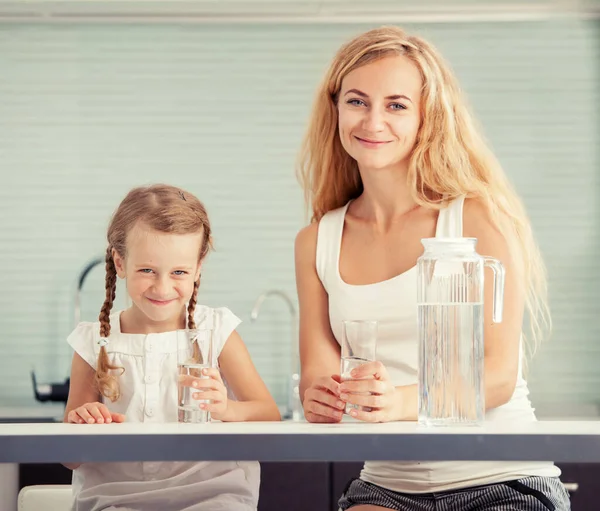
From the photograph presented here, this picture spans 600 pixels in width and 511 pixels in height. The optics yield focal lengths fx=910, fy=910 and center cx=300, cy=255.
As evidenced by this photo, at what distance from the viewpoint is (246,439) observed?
986mm

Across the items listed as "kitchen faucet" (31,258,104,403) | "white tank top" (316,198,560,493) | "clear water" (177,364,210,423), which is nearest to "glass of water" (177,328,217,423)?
"clear water" (177,364,210,423)

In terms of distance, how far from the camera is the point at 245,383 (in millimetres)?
1776

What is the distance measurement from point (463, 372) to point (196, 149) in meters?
2.87

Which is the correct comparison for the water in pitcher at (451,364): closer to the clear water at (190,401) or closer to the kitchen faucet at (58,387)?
the clear water at (190,401)

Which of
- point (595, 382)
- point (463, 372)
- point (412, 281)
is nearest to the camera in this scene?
Result: point (463, 372)

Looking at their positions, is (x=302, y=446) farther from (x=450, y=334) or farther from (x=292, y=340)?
(x=292, y=340)

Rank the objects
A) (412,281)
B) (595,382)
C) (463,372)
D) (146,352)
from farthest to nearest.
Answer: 1. (595,382)
2. (146,352)
3. (412,281)
4. (463,372)

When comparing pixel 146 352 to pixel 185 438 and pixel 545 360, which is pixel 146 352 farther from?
pixel 545 360

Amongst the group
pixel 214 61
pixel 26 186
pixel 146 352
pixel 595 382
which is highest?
pixel 214 61

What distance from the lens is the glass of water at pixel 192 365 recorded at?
50.2 inches

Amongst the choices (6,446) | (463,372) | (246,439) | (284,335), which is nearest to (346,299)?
(463,372)

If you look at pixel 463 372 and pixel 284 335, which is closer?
pixel 463 372

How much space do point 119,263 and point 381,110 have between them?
2.12 feet

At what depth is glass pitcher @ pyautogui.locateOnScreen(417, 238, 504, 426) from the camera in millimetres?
1169
